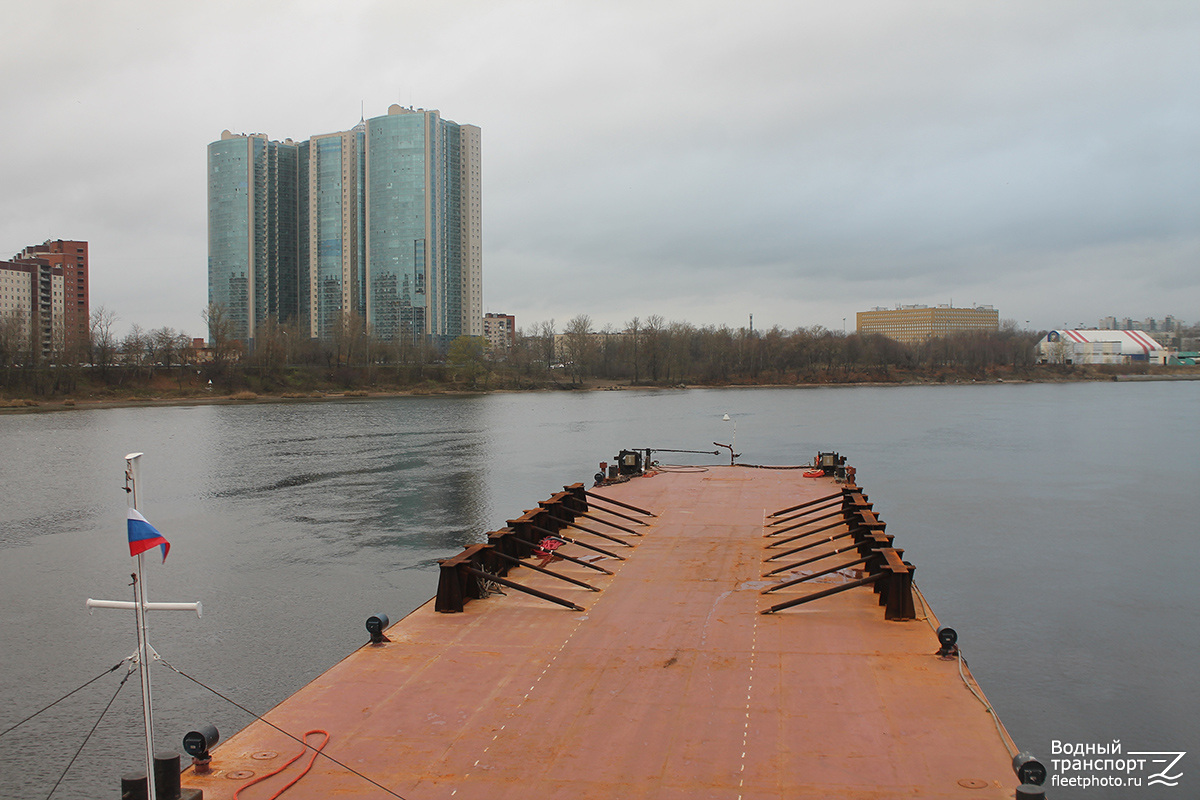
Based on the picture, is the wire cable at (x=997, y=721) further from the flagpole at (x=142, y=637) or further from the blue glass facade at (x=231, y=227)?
the blue glass facade at (x=231, y=227)

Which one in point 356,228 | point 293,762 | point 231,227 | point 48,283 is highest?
point 231,227

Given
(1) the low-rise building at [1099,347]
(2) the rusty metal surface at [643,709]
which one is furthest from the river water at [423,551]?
(1) the low-rise building at [1099,347]

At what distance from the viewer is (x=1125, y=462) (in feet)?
125

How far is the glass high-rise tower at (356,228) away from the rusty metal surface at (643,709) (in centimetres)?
12095

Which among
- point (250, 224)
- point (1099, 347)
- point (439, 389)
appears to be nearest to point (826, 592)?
point (439, 389)

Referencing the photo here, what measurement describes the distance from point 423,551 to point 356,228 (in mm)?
124315

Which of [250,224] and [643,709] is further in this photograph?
[250,224]

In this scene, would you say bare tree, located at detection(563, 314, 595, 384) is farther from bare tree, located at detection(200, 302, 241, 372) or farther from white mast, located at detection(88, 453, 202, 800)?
white mast, located at detection(88, 453, 202, 800)

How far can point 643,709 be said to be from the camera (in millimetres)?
7207

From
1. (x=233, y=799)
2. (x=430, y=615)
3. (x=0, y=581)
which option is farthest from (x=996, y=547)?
(x=0, y=581)

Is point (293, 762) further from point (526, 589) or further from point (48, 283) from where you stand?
point (48, 283)

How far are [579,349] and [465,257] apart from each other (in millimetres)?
31945

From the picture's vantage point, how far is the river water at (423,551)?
37.0 ft

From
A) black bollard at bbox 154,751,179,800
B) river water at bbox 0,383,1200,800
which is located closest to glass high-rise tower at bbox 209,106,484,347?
river water at bbox 0,383,1200,800
